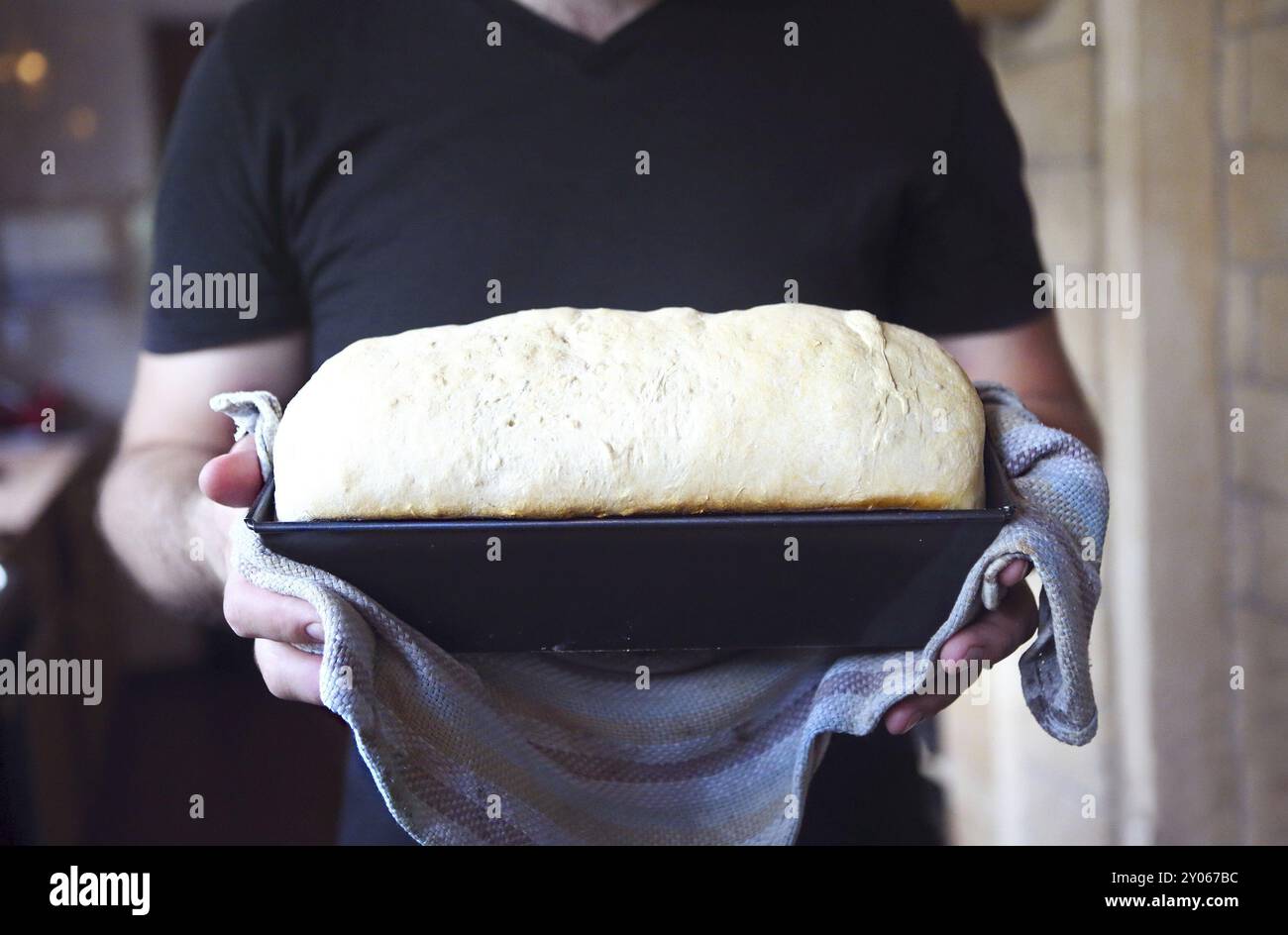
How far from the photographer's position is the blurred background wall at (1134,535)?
907 mm

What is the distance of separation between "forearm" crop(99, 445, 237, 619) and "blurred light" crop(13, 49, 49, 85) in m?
1.10

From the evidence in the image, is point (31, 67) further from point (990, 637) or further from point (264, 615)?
point (990, 637)

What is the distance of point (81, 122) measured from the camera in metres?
1.62

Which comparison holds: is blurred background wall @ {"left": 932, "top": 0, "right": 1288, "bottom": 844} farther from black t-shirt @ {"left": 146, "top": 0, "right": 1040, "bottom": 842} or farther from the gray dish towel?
the gray dish towel

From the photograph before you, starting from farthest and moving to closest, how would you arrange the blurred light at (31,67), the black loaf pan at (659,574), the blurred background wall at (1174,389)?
1. the blurred light at (31,67)
2. the blurred background wall at (1174,389)
3. the black loaf pan at (659,574)

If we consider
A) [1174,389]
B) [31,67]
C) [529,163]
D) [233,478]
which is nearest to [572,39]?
[529,163]

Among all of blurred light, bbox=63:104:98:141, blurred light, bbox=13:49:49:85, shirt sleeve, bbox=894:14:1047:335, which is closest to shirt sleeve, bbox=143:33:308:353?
shirt sleeve, bbox=894:14:1047:335

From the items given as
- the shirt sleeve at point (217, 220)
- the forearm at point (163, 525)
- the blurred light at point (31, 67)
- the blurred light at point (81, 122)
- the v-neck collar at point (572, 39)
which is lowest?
the forearm at point (163, 525)

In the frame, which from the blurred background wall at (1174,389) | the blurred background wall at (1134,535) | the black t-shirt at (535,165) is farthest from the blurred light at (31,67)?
the blurred background wall at (1174,389)

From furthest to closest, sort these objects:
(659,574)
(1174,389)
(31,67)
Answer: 1. (31,67)
2. (1174,389)
3. (659,574)

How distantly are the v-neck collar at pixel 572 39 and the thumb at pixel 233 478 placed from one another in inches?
11.5

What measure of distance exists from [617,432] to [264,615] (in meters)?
0.14

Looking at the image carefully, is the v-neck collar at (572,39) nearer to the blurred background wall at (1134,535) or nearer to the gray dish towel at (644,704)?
the gray dish towel at (644,704)

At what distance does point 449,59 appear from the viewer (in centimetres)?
61
